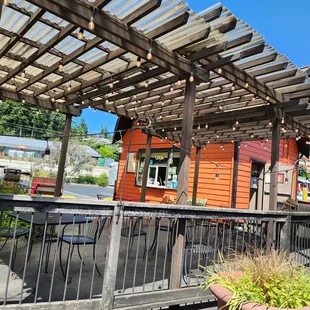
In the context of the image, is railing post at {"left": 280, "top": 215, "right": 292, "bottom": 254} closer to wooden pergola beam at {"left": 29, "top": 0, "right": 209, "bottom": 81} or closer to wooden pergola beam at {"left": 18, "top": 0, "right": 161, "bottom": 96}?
wooden pergola beam at {"left": 29, "top": 0, "right": 209, "bottom": 81}

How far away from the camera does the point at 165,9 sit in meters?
2.48

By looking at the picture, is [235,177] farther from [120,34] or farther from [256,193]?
[120,34]

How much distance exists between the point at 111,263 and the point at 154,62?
2.05 m

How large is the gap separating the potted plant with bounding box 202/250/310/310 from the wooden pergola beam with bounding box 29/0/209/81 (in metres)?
2.11

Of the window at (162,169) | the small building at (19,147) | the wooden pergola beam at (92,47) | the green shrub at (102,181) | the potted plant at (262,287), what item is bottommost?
the potted plant at (262,287)

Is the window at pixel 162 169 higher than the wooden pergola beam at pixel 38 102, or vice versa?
the wooden pergola beam at pixel 38 102

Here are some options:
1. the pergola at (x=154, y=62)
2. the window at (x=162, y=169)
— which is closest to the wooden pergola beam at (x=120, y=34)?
the pergola at (x=154, y=62)

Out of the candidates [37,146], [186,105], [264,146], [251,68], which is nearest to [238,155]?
[264,146]

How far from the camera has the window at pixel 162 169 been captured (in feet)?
32.7

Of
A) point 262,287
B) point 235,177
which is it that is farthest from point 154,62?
point 235,177

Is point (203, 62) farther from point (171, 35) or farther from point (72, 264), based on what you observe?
point (72, 264)

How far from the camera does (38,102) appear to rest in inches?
206

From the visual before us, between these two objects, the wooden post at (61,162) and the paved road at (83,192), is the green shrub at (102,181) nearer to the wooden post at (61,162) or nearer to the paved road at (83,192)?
the paved road at (83,192)

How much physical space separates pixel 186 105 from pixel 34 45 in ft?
6.80
